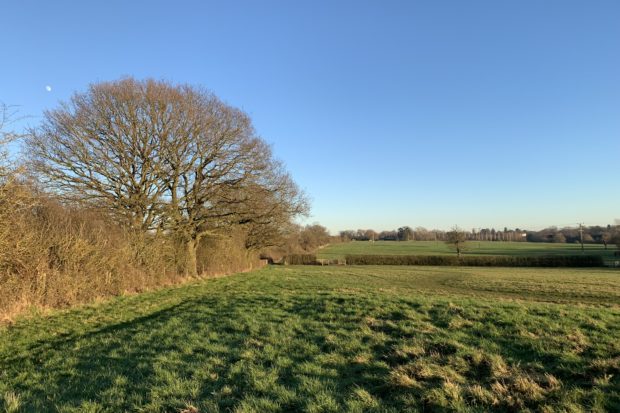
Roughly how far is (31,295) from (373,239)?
14398cm

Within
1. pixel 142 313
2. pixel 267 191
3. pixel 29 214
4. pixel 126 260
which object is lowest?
pixel 142 313

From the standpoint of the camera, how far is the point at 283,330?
7.66 m

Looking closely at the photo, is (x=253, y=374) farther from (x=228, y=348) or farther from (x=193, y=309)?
(x=193, y=309)

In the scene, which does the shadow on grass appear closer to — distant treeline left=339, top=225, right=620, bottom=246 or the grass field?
the grass field

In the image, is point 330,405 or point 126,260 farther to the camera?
point 126,260

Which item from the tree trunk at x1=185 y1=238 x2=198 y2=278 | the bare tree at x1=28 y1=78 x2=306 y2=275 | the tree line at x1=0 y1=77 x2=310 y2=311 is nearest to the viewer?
the tree line at x1=0 y1=77 x2=310 y2=311

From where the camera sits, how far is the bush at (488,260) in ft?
183

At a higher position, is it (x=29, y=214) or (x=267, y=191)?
(x=267, y=191)

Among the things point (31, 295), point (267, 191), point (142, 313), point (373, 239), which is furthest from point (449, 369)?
point (373, 239)

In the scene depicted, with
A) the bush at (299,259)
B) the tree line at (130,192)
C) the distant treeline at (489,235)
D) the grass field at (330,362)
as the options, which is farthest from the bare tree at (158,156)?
the distant treeline at (489,235)

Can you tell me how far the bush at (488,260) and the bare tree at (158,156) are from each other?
41.6 meters

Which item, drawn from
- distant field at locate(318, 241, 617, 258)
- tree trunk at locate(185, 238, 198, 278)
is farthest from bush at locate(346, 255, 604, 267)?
tree trunk at locate(185, 238, 198, 278)

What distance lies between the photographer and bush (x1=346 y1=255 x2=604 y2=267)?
55719 mm

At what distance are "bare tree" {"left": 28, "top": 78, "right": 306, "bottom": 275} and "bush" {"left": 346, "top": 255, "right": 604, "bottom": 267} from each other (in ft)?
136
